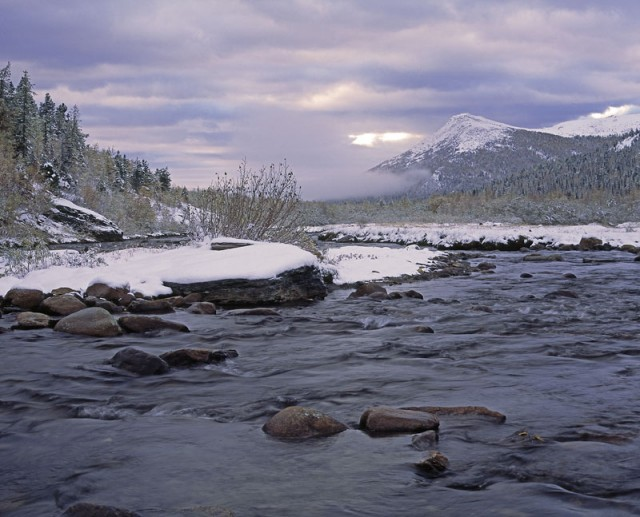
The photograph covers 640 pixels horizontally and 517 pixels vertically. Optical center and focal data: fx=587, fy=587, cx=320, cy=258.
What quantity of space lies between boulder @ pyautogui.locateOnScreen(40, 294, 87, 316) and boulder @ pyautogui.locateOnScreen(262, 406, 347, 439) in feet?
23.4

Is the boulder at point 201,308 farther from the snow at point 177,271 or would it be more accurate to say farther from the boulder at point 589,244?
the boulder at point 589,244

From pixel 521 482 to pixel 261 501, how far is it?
5.04 feet

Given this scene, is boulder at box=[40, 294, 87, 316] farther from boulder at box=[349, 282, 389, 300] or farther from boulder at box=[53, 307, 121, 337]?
boulder at box=[349, 282, 389, 300]

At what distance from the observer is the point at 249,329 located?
936cm

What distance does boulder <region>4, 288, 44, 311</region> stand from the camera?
36.5 ft

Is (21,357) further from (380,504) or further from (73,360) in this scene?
(380,504)

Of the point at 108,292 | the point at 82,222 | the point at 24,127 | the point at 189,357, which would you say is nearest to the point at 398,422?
the point at 189,357

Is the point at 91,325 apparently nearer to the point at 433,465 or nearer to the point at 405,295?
the point at 433,465

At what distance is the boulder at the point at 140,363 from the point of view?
6.44 m

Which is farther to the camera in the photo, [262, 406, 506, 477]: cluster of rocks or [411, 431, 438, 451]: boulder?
[262, 406, 506, 477]: cluster of rocks

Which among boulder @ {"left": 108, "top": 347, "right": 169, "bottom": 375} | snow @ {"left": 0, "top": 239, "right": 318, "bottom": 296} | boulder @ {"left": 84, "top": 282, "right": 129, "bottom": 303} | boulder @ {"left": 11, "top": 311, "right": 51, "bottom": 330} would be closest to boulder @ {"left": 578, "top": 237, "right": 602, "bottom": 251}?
snow @ {"left": 0, "top": 239, "right": 318, "bottom": 296}

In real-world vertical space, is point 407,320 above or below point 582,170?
below

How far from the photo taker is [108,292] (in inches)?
454

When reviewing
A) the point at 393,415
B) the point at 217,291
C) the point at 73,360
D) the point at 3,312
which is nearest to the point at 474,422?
the point at 393,415
